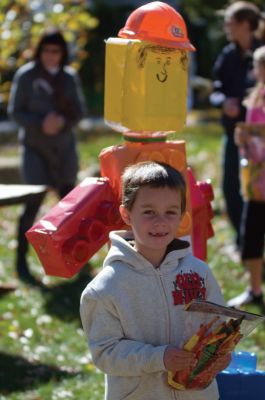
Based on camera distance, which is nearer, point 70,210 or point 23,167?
point 70,210

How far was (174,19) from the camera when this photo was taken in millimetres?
4066

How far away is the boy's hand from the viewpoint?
3145mm

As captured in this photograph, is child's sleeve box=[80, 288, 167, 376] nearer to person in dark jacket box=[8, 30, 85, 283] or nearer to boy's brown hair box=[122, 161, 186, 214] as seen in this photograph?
boy's brown hair box=[122, 161, 186, 214]

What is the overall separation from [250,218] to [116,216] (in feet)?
8.62

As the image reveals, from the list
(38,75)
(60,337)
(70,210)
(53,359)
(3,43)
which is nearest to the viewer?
(70,210)

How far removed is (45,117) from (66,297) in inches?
56.6

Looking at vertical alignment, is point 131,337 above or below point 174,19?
below

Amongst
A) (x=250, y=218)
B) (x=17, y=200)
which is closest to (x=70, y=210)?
(x=17, y=200)

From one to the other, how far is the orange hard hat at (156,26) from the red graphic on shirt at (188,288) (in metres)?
1.14

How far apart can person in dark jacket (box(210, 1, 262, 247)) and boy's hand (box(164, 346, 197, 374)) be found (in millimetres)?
4354

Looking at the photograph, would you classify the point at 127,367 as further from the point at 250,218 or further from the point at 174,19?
the point at 250,218

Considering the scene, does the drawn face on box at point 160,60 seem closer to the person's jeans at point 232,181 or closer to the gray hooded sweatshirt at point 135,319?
the gray hooded sweatshirt at point 135,319

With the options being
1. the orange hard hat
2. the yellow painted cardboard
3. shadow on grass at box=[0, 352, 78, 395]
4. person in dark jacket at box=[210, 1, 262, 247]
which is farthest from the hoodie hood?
person in dark jacket at box=[210, 1, 262, 247]

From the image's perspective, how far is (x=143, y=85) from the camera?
404 centimetres
